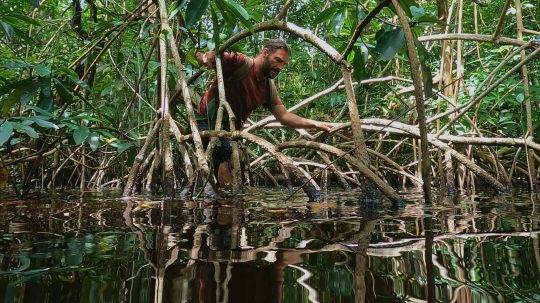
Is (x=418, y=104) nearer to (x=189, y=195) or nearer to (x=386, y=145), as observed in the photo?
(x=189, y=195)

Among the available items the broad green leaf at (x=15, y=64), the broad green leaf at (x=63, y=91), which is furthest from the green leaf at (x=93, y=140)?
the broad green leaf at (x=15, y=64)

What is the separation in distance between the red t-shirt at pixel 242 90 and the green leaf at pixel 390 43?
1.23 meters

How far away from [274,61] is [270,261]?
6.77ft

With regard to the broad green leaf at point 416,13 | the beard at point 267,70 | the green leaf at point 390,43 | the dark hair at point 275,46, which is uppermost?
the dark hair at point 275,46

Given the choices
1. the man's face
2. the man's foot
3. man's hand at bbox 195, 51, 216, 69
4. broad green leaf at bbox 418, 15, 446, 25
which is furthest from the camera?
the man's foot

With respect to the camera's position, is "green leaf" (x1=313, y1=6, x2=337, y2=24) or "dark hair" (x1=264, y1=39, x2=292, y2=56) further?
"dark hair" (x1=264, y1=39, x2=292, y2=56)

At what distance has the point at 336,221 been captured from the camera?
45.1 inches

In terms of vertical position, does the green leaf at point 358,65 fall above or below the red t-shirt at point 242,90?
below

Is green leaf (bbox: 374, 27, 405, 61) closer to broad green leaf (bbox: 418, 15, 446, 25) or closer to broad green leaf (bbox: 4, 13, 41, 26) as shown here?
broad green leaf (bbox: 418, 15, 446, 25)

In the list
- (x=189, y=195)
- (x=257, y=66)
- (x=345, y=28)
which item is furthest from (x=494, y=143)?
(x=189, y=195)

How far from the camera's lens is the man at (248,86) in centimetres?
257

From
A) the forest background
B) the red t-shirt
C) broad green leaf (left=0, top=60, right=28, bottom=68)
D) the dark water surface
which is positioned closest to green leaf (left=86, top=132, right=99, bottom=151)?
the forest background

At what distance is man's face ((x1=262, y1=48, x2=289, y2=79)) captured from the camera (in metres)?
2.55

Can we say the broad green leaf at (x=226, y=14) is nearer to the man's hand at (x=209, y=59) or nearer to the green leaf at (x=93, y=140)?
the green leaf at (x=93, y=140)
